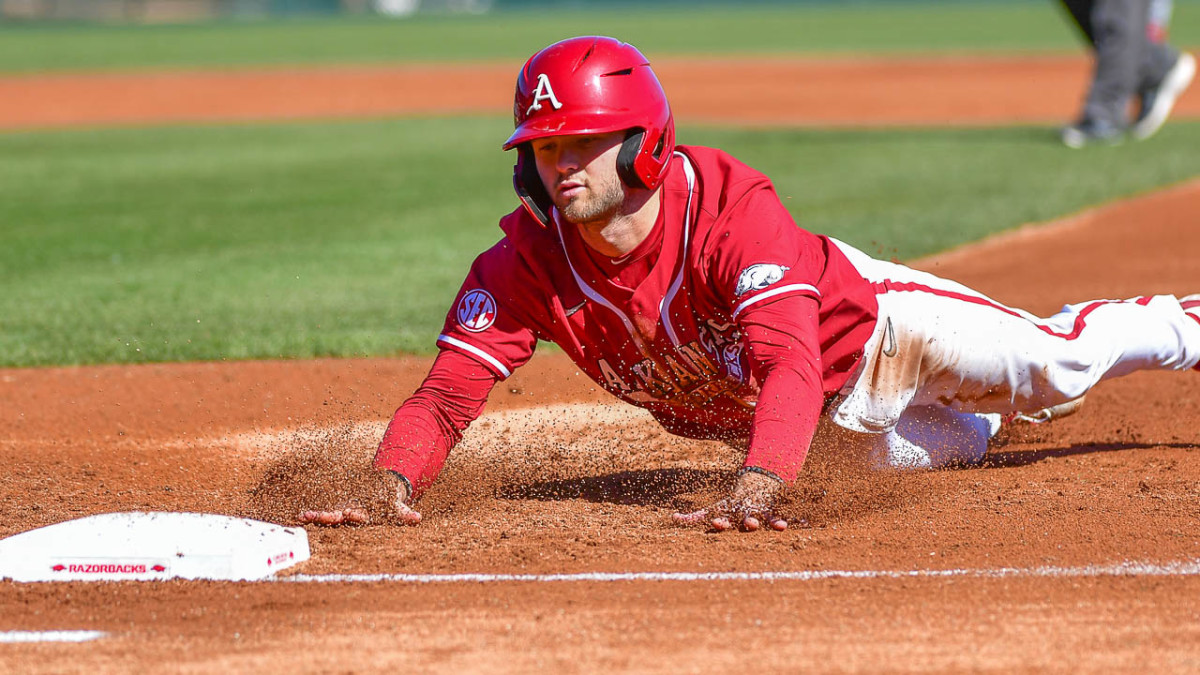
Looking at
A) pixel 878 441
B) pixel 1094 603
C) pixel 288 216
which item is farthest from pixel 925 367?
pixel 288 216

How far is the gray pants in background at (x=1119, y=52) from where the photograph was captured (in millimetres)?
15094

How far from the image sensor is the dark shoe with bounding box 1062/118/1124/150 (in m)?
15.4

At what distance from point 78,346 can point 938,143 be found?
11.0 meters

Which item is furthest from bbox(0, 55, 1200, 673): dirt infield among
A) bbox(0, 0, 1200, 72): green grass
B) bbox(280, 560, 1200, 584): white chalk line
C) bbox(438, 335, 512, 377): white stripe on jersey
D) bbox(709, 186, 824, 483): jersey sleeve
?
bbox(0, 0, 1200, 72): green grass

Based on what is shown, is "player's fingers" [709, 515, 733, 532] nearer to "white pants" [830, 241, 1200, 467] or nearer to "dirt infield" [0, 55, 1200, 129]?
"white pants" [830, 241, 1200, 467]

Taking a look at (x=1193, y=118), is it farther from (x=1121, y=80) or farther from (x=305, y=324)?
(x=305, y=324)

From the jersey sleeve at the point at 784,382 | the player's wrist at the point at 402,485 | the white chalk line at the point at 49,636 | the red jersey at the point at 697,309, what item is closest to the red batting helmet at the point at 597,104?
the red jersey at the point at 697,309

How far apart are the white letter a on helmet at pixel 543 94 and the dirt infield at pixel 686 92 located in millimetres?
15295

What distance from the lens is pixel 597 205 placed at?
3.52m

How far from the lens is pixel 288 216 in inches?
436

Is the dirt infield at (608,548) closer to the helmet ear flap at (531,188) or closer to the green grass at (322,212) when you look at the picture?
the helmet ear flap at (531,188)

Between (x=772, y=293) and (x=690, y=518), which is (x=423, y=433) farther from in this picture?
(x=772, y=293)

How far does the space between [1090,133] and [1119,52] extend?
885 mm

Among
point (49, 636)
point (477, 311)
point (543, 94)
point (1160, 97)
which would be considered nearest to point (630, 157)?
point (543, 94)
